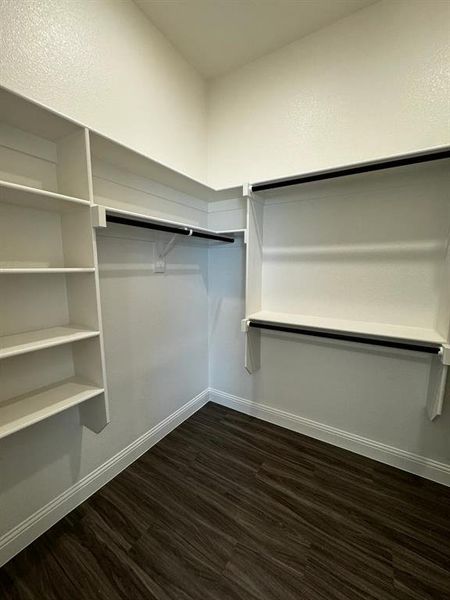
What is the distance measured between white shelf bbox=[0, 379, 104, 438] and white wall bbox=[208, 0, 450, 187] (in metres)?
1.96

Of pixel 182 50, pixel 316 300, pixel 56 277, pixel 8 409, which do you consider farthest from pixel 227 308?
pixel 182 50

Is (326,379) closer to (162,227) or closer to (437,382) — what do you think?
(437,382)

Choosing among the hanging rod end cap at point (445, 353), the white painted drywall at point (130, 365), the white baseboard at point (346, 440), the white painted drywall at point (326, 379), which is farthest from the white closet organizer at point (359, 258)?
the white painted drywall at point (130, 365)

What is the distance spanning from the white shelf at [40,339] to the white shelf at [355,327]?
45.9 inches

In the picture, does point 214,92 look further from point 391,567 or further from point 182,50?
point 391,567

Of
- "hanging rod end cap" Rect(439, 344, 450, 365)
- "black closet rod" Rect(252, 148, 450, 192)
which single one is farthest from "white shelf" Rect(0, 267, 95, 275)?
"hanging rod end cap" Rect(439, 344, 450, 365)

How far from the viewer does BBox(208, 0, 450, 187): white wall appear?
1.47 m

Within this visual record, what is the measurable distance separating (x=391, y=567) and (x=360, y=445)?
751mm

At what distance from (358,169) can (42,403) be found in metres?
2.10

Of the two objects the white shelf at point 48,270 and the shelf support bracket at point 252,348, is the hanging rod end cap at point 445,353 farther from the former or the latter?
the white shelf at point 48,270

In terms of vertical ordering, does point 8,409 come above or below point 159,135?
below

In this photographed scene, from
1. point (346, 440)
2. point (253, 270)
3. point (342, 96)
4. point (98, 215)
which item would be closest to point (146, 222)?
point (98, 215)

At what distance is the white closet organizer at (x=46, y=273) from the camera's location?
3.67 feet

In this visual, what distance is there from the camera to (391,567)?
1202 millimetres
